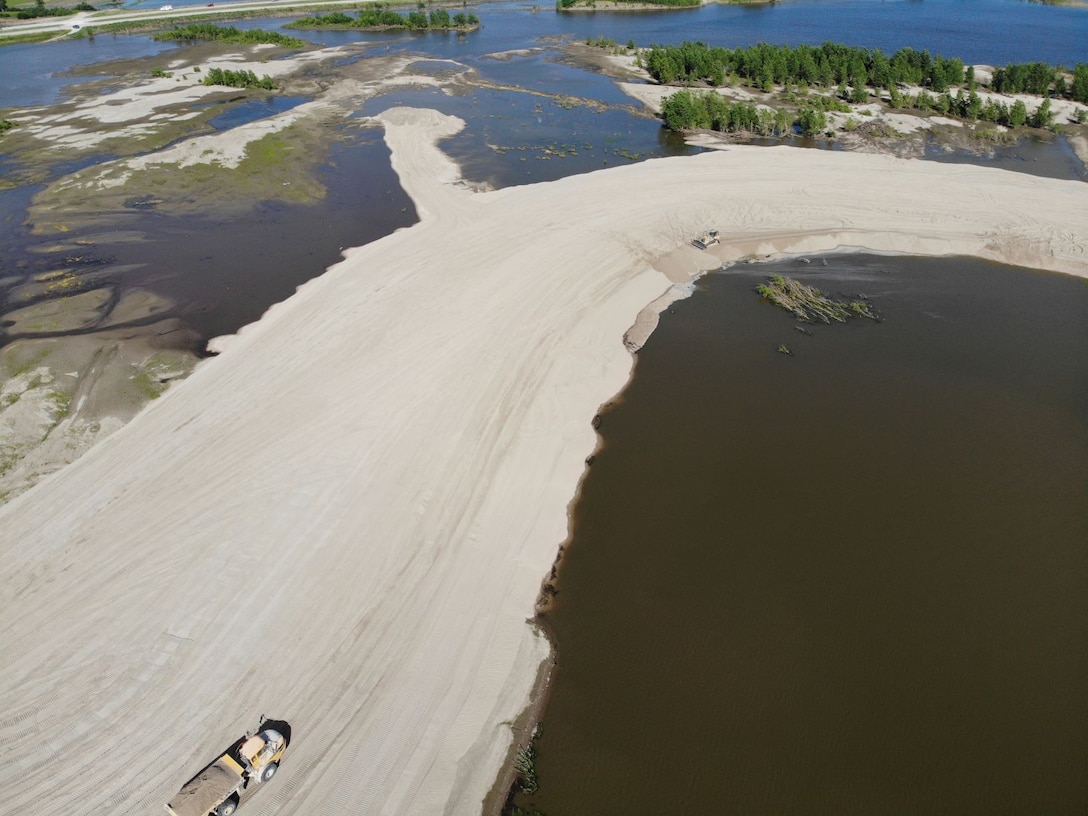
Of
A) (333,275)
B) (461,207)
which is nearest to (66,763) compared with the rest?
(333,275)

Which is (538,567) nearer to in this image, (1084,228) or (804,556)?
(804,556)

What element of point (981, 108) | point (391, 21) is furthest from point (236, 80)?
point (981, 108)

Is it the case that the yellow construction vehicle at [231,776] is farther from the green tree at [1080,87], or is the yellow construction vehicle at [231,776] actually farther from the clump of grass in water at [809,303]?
the green tree at [1080,87]

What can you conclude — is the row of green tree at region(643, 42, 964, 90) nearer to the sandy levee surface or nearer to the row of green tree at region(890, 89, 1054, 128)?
the row of green tree at region(890, 89, 1054, 128)

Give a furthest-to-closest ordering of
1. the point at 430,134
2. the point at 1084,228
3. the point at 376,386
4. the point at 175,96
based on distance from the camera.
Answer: the point at 175,96, the point at 430,134, the point at 1084,228, the point at 376,386

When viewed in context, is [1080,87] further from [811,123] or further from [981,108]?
[811,123]

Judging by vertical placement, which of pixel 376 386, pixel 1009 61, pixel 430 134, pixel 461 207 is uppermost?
pixel 1009 61
